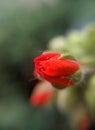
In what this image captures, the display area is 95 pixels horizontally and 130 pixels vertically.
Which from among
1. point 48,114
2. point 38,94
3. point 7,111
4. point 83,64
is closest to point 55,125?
point 48,114

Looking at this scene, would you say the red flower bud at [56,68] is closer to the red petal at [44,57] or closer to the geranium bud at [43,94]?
the red petal at [44,57]

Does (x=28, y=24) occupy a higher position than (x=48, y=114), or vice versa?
(x=28, y=24)

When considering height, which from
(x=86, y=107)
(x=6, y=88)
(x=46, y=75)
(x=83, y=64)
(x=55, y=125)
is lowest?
(x=55, y=125)

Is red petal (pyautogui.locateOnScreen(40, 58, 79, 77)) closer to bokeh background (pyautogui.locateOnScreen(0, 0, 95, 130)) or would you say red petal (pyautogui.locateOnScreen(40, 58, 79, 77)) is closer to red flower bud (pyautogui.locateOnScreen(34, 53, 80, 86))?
red flower bud (pyautogui.locateOnScreen(34, 53, 80, 86))

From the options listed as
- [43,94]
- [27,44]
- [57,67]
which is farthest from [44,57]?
[27,44]

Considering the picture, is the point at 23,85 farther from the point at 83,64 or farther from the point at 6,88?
the point at 83,64
